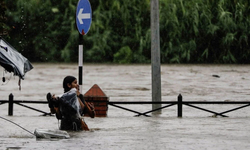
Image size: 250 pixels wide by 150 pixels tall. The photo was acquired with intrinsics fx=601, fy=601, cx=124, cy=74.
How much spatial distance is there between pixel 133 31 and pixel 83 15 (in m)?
35.8

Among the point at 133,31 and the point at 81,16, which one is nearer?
the point at 81,16

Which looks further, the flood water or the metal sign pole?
the metal sign pole

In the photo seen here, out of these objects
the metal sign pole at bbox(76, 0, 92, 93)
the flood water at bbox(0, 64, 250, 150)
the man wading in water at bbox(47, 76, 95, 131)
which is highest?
the metal sign pole at bbox(76, 0, 92, 93)

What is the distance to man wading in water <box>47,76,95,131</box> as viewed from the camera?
37.0 feet

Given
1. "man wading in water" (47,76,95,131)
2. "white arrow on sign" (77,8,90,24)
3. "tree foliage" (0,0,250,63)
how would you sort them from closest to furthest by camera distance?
"man wading in water" (47,76,95,131)
"white arrow on sign" (77,8,90,24)
"tree foliage" (0,0,250,63)

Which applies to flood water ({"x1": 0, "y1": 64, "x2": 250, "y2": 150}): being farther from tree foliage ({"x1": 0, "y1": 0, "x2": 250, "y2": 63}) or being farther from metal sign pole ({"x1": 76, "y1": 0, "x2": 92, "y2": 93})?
tree foliage ({"x1": 0, "y1": 0, "x2": 250, "y2": 63})

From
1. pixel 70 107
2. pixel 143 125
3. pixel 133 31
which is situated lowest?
pixel 143 125

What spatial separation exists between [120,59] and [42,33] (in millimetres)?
8513

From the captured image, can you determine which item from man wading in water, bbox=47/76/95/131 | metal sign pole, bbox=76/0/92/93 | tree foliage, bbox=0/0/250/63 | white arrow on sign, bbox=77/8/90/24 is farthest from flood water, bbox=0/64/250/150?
tree foliage, bbox=0/0/250/63

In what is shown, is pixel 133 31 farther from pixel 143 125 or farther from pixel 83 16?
pixel 143 125

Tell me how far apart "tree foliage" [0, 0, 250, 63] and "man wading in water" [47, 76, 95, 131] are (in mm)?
35721

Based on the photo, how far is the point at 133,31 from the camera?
50.3 metres

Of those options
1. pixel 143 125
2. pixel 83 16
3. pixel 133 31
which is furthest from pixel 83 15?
pixel 133 31

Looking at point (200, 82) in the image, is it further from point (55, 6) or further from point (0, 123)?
point (55, 6)
